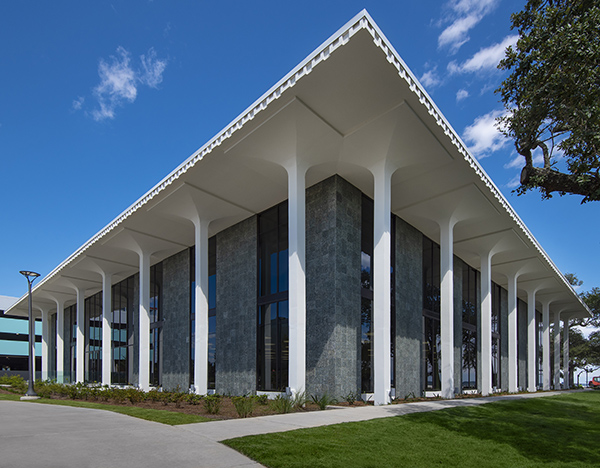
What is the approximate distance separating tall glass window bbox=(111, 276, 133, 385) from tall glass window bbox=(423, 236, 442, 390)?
68.8 ft

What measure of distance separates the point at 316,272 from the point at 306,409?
567 cm

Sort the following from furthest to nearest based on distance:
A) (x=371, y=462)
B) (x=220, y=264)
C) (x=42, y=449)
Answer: (x=220, y=264) < (x=42, y=449) < (x=371, y=462)

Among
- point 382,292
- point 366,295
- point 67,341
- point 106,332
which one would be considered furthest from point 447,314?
point 67,341

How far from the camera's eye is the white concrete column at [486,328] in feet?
84.8

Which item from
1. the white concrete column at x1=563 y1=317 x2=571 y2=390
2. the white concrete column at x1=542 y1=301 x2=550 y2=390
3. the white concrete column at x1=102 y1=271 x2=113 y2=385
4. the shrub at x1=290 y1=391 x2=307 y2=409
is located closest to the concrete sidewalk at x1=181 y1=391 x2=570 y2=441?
the shrub at x1=290 y1=391 x2=307 y2=409

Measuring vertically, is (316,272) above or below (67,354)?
above

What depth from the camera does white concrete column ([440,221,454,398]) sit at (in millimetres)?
21484

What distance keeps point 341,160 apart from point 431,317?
12001mm

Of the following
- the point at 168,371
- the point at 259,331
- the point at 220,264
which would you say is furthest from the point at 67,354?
the point at 259,331

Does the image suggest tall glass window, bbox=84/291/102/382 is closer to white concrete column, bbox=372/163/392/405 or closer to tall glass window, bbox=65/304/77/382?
tall glass window, bbox=65/304/77/382

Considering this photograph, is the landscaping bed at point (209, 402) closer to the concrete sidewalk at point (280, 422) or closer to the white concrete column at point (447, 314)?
the concrete sidewalk at point (280, 422)

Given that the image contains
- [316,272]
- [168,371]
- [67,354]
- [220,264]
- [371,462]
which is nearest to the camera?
[371,462]

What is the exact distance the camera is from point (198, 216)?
2230 centimetres

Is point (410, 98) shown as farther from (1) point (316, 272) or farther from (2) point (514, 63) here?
(1) point (316, 272)
